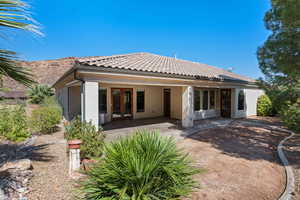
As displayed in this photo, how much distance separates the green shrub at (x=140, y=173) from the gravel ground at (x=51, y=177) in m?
0.94

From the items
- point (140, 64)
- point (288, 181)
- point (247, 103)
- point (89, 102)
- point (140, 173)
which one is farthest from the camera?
point (247, 103)

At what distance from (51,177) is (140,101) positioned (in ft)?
31.7

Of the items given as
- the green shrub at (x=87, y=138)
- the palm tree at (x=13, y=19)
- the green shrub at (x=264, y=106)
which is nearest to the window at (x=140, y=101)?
the green shrub at (x=87, y=138)

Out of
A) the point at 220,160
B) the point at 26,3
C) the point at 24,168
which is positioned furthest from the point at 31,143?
the point at 220,160

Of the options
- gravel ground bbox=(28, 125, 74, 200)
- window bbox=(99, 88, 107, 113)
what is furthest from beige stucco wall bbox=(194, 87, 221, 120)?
gravel ground bbox=(28, 125, 74, 200)

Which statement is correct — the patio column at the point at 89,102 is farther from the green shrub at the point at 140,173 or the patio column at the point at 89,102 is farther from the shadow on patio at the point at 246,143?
the shadow on patio at the point at 246,143

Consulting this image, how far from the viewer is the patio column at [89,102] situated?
6203mm

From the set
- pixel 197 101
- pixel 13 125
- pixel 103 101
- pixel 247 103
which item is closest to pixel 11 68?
pixel 13 125

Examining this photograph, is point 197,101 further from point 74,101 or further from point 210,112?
point 74,101

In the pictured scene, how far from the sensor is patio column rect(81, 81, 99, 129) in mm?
6203

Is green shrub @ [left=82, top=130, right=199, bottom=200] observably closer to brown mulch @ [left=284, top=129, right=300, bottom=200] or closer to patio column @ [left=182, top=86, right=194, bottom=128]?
brown mulch @ [left=284, top=129, right=300, bottom=200]

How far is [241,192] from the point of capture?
349cm

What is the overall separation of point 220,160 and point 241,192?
1.82 meters

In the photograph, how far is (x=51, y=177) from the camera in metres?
3.99
